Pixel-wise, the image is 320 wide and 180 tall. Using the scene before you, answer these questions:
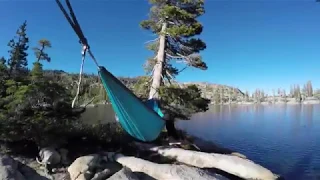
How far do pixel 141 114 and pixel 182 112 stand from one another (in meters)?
3.93

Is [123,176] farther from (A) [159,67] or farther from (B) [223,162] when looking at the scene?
(A) [159,67]

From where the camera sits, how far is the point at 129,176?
5781 mm

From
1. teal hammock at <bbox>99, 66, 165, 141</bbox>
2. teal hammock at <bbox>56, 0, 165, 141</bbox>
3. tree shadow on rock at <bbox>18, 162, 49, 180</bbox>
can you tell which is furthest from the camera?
teal hammock at <bbox>99, 66, 165, 141</bbox>

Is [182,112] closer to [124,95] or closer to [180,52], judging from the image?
[180,52]

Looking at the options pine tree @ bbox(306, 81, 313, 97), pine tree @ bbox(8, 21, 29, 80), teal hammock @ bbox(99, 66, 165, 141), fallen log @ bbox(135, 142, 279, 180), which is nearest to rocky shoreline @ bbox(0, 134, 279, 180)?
fallen log @ bbox(135, 142, 279, 180)

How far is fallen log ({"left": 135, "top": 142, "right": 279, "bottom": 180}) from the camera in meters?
7.29

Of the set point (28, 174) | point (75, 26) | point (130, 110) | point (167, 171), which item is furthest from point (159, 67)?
point (28, 174)

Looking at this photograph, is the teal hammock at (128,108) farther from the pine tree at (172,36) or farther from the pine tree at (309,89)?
the pine tree at (309,89)

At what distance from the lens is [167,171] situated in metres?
6.46

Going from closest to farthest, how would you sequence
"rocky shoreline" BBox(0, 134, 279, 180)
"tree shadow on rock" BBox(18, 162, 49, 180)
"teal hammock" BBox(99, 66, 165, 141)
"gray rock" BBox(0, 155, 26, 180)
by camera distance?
"gray rock" BBox(0, 155, 26, 180) → "tree shadow on rock" BBox(18, 162, 49, 180) → "rocky shoreline" BBox(0, 134, 279, 180) → "teal hammock" BBox(99, 66, 165, 141)

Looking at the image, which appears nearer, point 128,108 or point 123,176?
point 123,176

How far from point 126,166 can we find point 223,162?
2.73 metres

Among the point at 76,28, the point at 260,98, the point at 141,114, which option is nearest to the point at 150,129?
the point at 141,114

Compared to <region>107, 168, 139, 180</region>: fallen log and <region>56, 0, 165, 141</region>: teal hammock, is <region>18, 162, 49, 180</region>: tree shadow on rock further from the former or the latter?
<region>56, 0, 165, 141</region>: teal hammock
